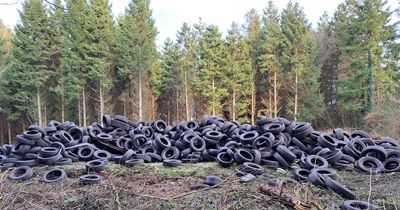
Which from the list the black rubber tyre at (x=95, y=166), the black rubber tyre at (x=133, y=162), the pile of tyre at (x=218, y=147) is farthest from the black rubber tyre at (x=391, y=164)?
the black rubber tyre at (x=95, y=166)

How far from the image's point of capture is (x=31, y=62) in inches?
1171

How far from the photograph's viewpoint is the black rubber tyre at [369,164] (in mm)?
6373

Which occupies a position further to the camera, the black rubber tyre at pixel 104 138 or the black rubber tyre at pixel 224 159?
the black rubber tyre at pixel 104 138

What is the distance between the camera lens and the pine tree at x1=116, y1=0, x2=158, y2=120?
28.8m

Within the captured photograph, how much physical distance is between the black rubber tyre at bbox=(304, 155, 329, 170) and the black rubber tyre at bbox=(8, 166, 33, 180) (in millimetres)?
4998

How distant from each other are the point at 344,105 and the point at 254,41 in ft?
40.7

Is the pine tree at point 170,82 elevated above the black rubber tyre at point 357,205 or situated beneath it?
elevated above

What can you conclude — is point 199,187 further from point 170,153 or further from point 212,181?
point 170,153

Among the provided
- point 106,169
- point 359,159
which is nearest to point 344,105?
Result: point 359,159

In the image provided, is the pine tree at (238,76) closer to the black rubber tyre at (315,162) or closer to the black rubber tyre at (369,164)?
the black rubber tyre at (369,164)

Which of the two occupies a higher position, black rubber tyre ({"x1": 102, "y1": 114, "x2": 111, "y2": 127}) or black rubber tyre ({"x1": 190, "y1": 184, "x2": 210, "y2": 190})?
black rubber tyre ({"x1": 102, "y1": 114, "x2": 111, "y2": 127})

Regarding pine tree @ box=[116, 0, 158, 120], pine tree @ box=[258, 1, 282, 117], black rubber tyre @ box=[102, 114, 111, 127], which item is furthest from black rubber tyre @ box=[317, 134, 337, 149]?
pine tree @ box=[258, 1, 282, 117]

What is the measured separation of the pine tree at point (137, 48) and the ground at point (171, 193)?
23.0 meters

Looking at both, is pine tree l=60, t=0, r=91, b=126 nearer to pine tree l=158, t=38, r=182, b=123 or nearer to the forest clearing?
the forest clearing
